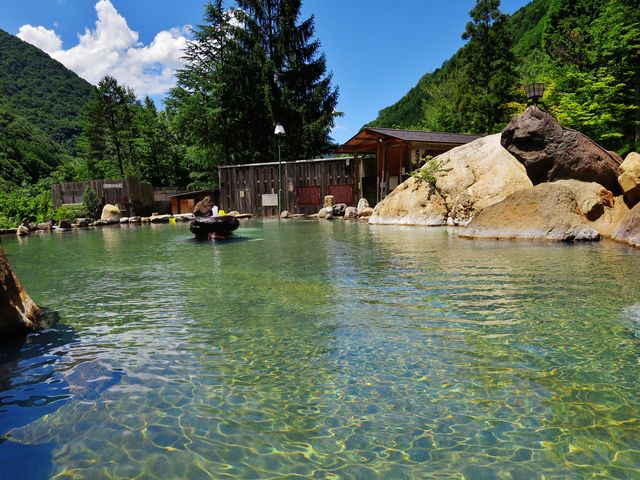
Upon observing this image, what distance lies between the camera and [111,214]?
87.8 feet

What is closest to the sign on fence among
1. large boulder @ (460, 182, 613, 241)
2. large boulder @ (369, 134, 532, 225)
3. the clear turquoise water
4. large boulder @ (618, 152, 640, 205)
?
large boulder @ (369, 134, 532, 225)

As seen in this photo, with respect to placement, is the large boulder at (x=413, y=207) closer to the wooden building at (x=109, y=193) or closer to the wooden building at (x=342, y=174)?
the wooden building at (x=342, y=174)

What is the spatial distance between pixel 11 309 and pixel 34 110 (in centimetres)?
9177

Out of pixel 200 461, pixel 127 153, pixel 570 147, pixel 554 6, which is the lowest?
pixel 200 461

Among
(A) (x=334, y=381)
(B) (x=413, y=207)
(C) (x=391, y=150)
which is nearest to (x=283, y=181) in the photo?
(C) (x=391, y=150)

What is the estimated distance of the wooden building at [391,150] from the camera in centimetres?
2239

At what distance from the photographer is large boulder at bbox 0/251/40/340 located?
164 inches

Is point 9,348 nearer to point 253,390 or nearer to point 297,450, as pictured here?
point 253,390

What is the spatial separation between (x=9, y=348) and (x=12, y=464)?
218 centimetres

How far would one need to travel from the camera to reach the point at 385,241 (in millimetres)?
11859

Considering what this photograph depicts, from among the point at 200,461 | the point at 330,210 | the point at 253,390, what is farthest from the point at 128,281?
the point at 330,210

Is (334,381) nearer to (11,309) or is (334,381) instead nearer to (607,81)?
(11,309)

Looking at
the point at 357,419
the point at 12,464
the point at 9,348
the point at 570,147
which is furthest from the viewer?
the point at 570,147

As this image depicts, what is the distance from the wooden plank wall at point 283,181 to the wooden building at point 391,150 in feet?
2.31
